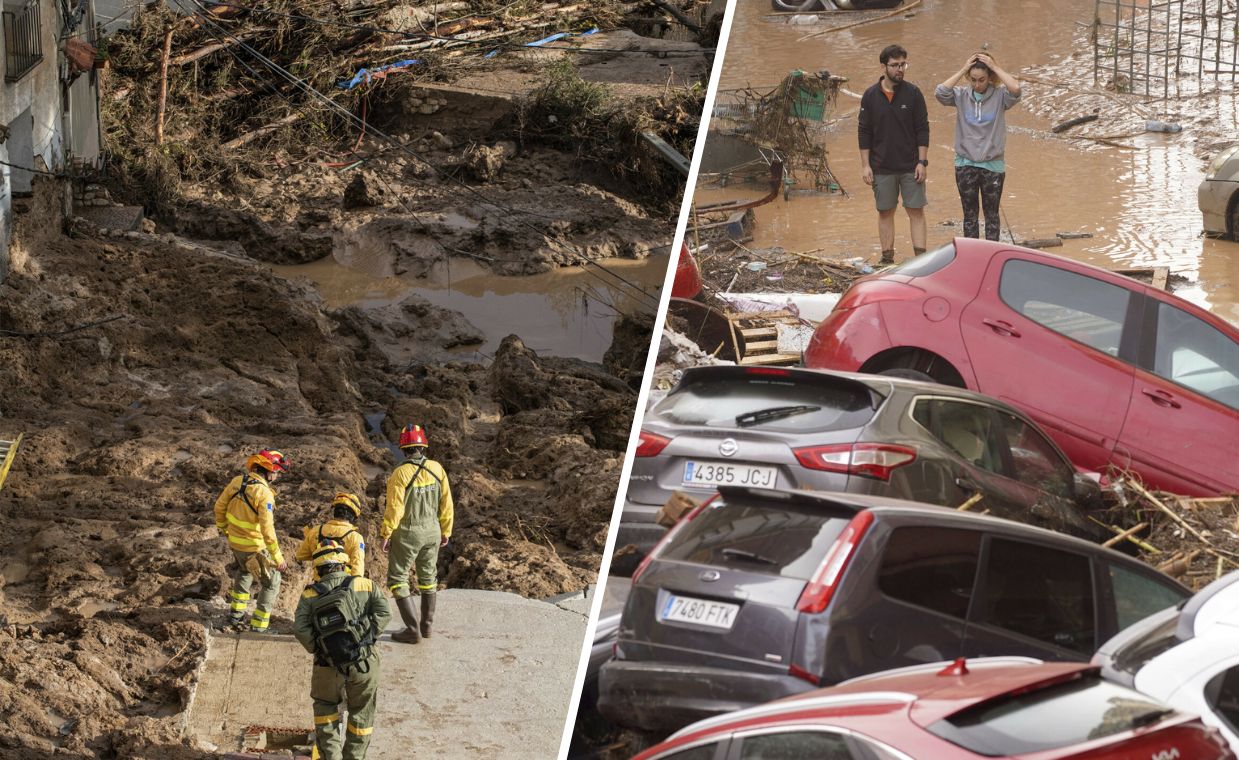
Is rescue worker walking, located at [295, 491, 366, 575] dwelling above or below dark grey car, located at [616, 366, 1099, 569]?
below

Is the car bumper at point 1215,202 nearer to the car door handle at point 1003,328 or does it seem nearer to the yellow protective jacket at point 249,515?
the car door handle at point 1003,328

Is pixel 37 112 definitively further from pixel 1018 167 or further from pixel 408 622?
pixel 1018 167

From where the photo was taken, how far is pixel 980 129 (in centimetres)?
381

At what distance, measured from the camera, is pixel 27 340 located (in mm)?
14688

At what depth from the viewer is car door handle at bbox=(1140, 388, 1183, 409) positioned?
10.7ft

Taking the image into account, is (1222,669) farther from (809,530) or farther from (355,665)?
(355,665)

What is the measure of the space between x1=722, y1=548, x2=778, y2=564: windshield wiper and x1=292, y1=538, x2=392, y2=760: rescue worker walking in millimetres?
4259

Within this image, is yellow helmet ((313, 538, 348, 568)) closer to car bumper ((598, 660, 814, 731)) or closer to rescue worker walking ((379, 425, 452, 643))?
rescue worker walking ((379, 425, 452, 643))

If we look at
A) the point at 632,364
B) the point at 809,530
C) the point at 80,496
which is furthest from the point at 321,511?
the point at 809,530

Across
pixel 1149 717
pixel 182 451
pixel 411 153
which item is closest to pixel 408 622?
pixel 182 451

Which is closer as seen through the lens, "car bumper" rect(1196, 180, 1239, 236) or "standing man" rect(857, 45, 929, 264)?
"car bumper" rect(1196, 180, 1239, 236)

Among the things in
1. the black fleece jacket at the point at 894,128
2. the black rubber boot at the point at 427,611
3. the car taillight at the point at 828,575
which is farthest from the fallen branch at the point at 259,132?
the car taillight at the point at 828,575

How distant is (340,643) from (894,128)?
13.9 feet

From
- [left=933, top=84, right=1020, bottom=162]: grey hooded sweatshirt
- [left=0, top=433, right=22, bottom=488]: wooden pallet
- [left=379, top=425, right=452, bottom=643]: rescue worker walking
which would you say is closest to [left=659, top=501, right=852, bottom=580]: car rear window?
[left=933, top=84, right=1020, bottom=162]: grey hooded sweatshirt
